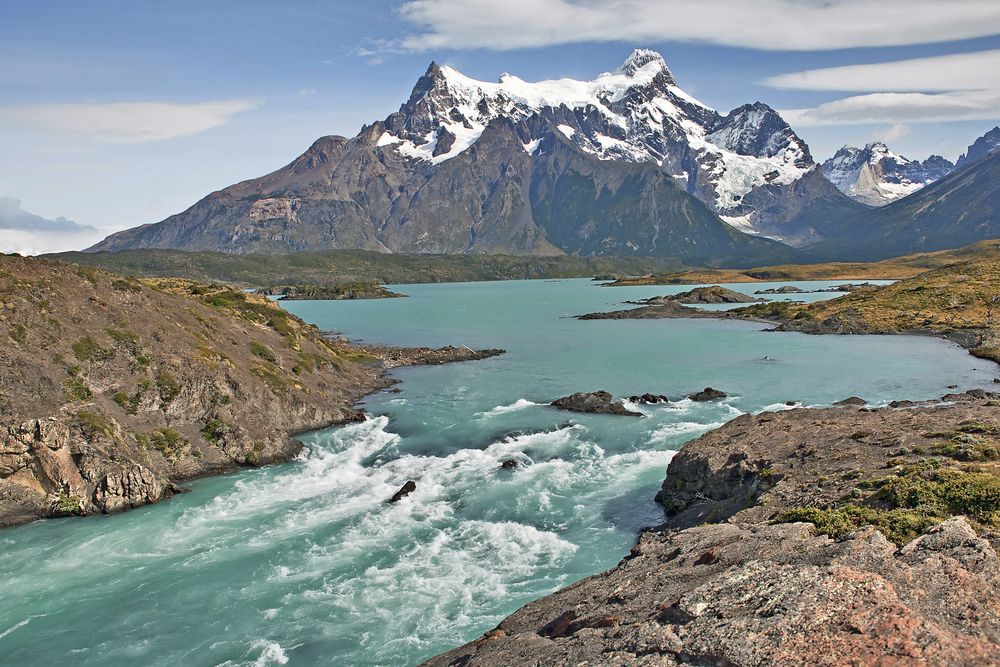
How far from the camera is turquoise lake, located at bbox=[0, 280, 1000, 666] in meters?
30.7

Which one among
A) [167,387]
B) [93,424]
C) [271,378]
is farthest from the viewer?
[271,378]

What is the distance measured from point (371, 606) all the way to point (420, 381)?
6381 cm

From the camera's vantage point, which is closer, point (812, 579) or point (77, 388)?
point (812, 579)

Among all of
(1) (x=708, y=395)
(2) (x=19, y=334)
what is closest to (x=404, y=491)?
(2) (x=19, y=334)

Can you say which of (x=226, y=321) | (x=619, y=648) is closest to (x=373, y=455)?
(x=226, y=321)

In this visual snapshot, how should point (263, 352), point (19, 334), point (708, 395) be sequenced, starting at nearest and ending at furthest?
point (19, 334)
point (263, 352)
point (708, 395)

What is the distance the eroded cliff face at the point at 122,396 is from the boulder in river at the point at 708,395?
1547 inches

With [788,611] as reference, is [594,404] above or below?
below

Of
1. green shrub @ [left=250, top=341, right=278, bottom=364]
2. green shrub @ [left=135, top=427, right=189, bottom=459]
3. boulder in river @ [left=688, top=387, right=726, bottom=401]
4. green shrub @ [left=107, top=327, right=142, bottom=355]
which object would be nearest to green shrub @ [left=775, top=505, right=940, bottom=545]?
green shrub @ [left=135, top=427, right=189, bottom=459]

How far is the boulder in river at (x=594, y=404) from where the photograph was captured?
2823 inches

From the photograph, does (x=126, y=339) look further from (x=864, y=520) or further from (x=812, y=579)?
(x=812, y=579)

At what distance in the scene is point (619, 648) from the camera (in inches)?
661

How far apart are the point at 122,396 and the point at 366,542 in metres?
29.7

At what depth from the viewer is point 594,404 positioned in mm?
73688
